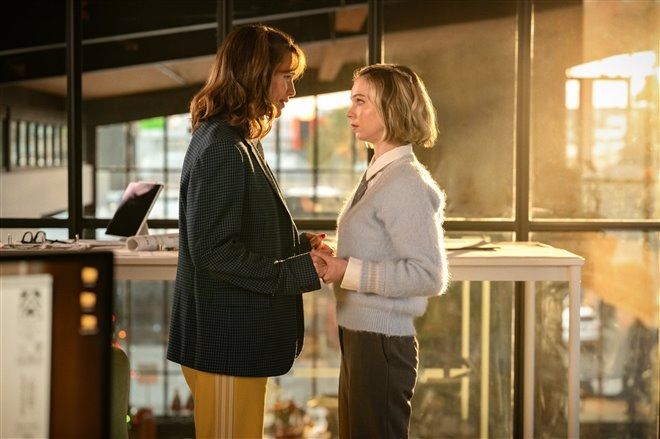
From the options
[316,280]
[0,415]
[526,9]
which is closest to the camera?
[0,415]

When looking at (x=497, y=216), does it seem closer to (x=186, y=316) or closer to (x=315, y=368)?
(x=315, y=368)

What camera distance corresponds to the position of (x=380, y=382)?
260cm

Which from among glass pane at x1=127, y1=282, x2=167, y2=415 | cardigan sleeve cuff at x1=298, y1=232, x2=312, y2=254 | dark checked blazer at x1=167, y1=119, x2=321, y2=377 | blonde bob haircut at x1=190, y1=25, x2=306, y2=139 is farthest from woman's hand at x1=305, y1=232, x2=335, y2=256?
glass pane at x1=127, y1=282, x2=167, y2=415

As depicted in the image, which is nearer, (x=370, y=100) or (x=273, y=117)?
(x=273, y=117)

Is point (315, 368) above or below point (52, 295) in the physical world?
below

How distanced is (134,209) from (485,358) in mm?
→ 1709

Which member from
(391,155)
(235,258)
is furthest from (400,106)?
(235,258)

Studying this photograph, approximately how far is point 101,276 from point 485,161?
3045 millimetres

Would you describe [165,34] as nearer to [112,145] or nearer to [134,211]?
[112,145]

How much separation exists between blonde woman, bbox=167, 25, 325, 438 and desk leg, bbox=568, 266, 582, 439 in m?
1.33

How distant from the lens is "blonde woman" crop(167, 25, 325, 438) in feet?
7.45

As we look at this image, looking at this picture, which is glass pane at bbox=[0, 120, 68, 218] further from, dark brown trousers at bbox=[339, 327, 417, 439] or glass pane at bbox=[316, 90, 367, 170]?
dark brown trousers at bbox=[339, 327, 417, 439]

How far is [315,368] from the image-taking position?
4.34 metres

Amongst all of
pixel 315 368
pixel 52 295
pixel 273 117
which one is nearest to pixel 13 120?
pixel 315 368
